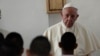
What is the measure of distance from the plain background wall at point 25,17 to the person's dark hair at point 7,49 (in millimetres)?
1835

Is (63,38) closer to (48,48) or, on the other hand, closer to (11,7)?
(48,48)

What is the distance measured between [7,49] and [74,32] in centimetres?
153

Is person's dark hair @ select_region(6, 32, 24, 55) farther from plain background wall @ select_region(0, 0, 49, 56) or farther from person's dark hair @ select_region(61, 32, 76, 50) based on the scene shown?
plain background wall @ select_region(0, 0, 49, 56)

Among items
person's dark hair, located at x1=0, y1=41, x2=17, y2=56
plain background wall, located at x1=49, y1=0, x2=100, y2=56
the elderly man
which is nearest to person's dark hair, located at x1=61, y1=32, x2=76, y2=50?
person's dark hair, located at x1=0, y1=41, x2=17, y2=56

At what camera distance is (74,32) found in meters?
2.57

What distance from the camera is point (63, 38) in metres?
1.20

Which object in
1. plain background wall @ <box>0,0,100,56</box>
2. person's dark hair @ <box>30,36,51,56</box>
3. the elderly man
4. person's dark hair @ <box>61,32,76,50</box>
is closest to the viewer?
person's dark hair @ <box>30,36,51,56</box>

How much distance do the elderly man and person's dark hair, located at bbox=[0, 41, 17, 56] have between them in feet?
4.50

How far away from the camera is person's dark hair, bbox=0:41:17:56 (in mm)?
1097

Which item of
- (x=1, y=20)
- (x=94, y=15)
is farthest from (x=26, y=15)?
(x=94, y=15)

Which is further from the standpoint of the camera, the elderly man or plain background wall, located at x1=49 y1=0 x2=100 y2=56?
plain background wall, located at x1=49 y1=0 x2=100 y2=56

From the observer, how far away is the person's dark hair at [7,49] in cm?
110

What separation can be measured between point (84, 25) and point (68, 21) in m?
0.37

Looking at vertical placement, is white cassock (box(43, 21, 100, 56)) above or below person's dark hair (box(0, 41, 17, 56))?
below
